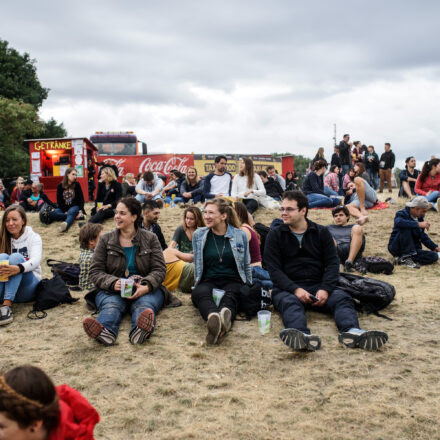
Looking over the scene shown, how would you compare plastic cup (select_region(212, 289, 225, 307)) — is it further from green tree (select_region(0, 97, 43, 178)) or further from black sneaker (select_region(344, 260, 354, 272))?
green tree (select_region(0, 97, 43, 178))

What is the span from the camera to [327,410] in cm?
281

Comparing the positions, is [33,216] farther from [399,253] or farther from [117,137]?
[117,137]

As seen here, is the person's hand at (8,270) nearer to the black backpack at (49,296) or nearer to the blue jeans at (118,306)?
the black backpack at (49,296)

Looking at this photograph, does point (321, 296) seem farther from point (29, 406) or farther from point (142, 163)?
point (142, 163)

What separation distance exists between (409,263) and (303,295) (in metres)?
3.84

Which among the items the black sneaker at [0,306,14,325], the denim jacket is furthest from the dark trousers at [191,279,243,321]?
the black sneaker at [0,306,14,325]

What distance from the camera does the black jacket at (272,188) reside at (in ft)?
38.0

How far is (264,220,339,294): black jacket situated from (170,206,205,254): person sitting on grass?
5.71 feet

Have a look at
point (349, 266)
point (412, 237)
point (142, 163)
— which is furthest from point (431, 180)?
point (142, 163)

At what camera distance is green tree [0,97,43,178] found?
74.9 feet

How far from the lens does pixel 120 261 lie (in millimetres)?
4570

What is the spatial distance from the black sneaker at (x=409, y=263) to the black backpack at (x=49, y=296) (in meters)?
5.30

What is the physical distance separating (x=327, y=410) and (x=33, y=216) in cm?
1037

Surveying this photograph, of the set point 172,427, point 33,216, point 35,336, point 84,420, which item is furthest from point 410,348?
point 33,216
